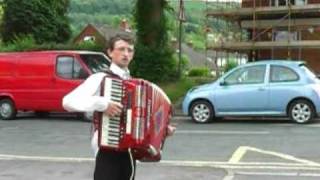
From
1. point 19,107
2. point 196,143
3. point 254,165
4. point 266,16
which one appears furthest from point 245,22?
point 254,165

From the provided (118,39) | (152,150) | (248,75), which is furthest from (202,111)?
(152,150)

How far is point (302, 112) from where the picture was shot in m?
18.3

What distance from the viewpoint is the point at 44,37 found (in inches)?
1732

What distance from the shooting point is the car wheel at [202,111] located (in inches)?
757

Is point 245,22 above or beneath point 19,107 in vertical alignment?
above

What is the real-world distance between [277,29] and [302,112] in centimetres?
1865

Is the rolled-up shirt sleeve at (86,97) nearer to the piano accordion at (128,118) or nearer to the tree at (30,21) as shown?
the piano accordion at (128,118)

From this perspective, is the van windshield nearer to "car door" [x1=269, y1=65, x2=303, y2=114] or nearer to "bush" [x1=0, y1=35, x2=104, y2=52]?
"car door" [x1=269, y1=65, x2=303, y2=114]

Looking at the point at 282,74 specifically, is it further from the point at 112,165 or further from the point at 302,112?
the point at 112,165

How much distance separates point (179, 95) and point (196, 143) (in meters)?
10.2

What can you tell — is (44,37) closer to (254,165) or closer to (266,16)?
(266,16)

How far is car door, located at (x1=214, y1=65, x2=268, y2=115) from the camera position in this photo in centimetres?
1873

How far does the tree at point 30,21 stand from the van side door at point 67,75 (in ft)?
75.6

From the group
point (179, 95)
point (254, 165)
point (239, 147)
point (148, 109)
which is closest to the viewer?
point (148, 109)
